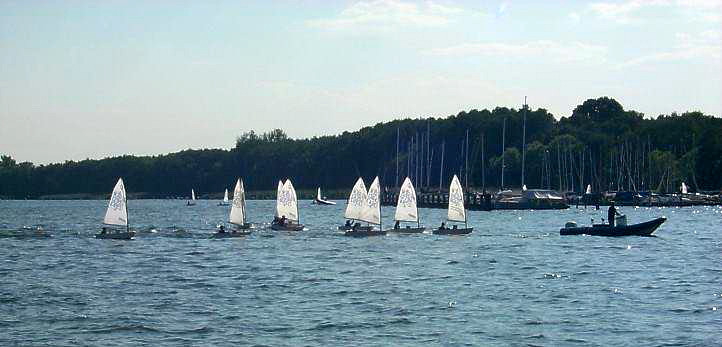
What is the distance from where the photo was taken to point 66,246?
9381 cm

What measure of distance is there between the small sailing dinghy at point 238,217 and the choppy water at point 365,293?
26.1 ft

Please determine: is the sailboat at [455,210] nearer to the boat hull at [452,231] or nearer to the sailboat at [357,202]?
the boat hull at [452,231]

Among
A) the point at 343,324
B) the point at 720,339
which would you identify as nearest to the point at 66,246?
the point at 343,324

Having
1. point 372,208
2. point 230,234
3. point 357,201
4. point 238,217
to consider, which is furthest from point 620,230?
point 238,217

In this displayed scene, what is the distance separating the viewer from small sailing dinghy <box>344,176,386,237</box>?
323 feet

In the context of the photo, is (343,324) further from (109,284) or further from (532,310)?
(109,284)

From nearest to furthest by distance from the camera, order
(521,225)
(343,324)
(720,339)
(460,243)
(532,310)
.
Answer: (720,339), (343,324), (532,310), (460,243), (521,225)

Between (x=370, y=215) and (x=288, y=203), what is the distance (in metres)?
11.6

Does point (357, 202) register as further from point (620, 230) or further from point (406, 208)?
point (620, 230)

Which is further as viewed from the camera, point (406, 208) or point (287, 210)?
point (287, 210)

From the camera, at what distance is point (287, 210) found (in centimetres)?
10912

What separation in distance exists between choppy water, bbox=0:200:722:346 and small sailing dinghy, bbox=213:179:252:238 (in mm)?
7956

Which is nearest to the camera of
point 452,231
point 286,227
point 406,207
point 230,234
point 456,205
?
point 452,231

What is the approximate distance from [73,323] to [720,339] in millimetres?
23769
